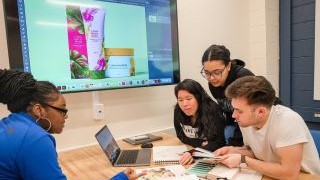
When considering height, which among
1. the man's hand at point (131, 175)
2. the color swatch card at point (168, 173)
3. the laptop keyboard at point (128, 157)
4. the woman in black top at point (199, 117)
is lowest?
the laptop keyboard at point (128, 157)

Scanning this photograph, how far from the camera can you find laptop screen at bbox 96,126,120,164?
5.23ft

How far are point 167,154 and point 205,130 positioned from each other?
1.10 ft

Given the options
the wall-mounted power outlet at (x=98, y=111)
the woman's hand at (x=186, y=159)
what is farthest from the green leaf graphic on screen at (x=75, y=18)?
the woman's hand at (x=186, y=159)

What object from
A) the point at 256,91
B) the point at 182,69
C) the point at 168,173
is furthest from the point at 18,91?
the point at 182,69

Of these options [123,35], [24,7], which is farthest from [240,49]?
[24,7]

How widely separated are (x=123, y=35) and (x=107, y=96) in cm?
48

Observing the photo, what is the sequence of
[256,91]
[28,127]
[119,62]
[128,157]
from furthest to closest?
[119,62]
[128,157]
[256,91]
[28,127]

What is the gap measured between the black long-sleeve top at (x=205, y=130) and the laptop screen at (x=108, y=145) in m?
0.50

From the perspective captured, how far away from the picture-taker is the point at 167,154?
1664 mm

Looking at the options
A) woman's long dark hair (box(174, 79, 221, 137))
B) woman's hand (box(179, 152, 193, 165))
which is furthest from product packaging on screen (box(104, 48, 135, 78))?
woman's hand (box(179, 152, 193, 165))

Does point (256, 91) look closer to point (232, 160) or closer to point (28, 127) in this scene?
point (232, 160)

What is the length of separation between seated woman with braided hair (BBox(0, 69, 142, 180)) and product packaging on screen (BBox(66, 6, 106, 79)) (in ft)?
2.49

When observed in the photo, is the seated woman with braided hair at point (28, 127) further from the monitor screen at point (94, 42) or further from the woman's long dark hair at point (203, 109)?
the woman's long dark hair at point (203, 109)

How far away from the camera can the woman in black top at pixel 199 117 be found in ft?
5.94
